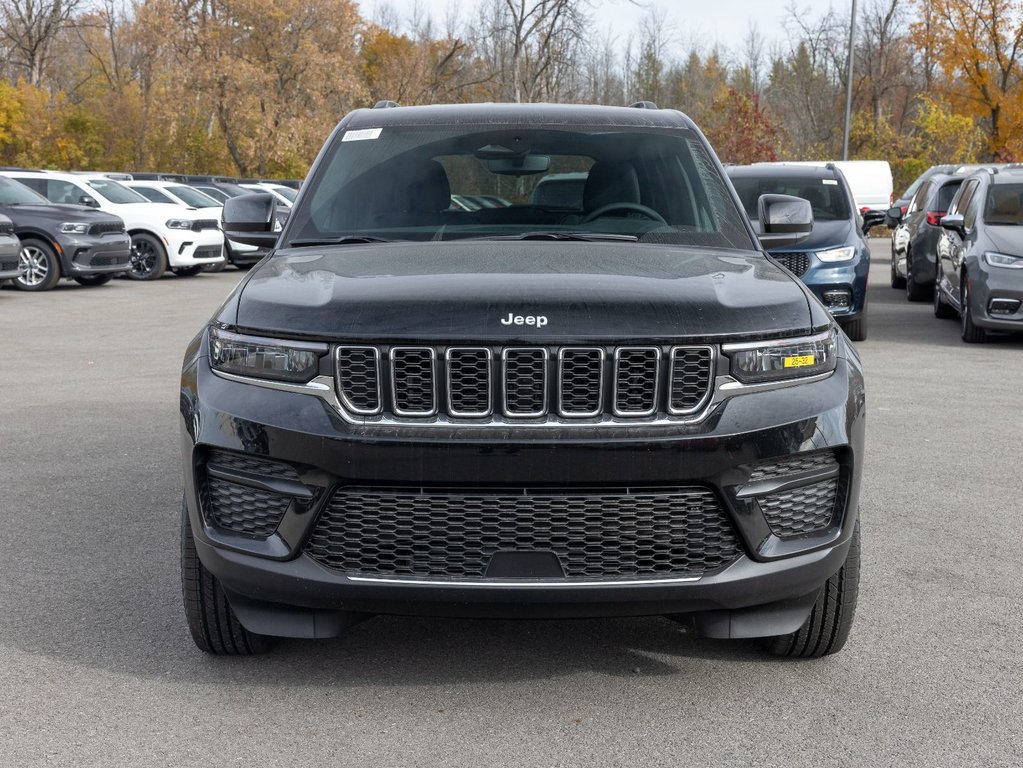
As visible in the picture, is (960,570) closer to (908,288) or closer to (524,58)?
(908,288)

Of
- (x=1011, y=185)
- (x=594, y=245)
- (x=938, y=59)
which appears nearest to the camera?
(x=594, y=245)

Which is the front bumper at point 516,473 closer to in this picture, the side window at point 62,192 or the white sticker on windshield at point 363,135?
the white sticker on windshield at point 363,135

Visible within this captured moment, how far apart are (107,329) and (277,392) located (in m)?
11.5

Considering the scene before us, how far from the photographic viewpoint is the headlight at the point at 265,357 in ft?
11.2

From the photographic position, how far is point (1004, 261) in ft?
40.5

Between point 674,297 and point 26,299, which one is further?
point 26,299

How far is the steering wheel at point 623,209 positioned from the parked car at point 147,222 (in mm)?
18035

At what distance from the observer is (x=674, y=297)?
11.5 ft

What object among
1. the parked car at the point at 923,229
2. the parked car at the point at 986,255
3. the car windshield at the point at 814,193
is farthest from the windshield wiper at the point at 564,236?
the parked car at the point at 923,229

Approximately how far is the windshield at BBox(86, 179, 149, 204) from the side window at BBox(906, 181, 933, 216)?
12.6 m

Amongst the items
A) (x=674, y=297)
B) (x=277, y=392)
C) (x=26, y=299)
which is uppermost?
(x=674, y=297)

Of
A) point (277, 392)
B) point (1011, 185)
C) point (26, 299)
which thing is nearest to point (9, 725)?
point (277, 392)

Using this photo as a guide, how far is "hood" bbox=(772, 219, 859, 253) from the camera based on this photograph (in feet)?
42.3

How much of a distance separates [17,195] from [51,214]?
2.25ft
